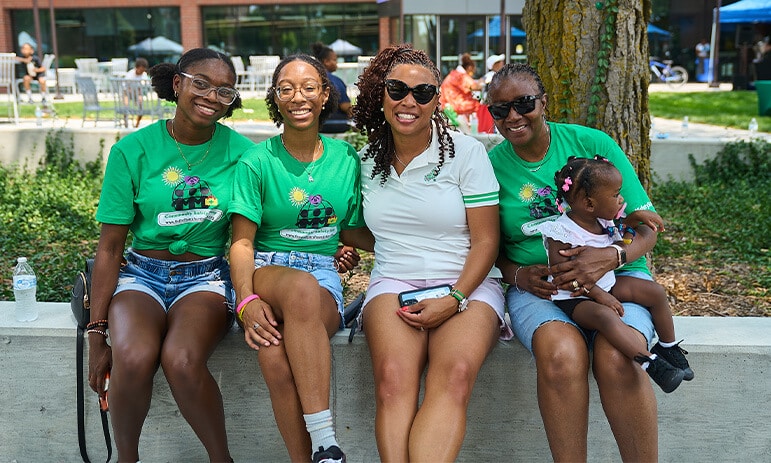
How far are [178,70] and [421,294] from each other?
141cm

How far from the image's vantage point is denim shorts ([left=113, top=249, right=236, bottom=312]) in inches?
132

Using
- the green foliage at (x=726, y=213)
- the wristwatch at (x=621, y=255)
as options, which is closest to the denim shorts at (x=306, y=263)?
the wristwatch at (x=621, y=255)

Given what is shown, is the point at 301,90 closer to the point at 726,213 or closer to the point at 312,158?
the point at 312,158

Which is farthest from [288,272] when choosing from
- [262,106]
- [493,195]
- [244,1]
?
[244,1]

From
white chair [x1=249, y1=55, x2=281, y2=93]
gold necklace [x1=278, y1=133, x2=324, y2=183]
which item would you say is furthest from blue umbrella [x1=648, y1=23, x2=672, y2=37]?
gold necklace [x1=278, y1=133, x2=324, y2=183]

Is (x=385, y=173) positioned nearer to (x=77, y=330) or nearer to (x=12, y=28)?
(x=77, y=330)

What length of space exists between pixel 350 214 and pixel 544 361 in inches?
41.6

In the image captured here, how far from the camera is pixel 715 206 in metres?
7.56

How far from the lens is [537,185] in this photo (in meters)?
3.36

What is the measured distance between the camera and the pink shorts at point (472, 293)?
3219mm

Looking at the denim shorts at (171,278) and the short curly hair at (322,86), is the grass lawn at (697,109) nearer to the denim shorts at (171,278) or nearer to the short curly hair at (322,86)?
the short curly hair at (322,86)

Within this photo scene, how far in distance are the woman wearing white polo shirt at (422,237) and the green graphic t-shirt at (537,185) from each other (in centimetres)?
12

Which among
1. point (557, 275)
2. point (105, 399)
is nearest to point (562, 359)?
point (557, 275)

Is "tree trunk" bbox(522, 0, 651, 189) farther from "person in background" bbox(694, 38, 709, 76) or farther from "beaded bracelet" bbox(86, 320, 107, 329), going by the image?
"person in background" bbox(694, 38, 709, 76)
